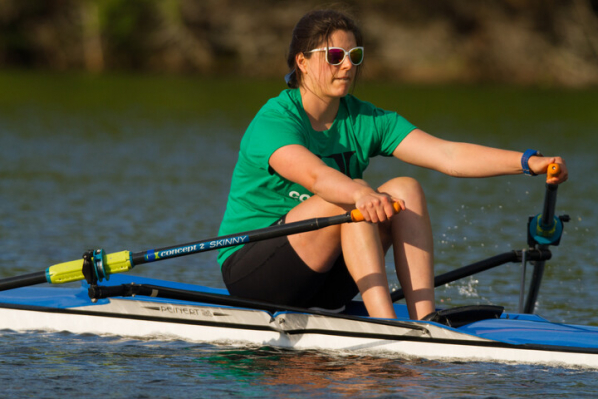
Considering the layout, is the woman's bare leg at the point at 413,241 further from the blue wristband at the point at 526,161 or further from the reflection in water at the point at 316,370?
the blue wristband at the point at 526,161

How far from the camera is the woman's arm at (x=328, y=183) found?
400 cm

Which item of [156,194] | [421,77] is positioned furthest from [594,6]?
[156,194]

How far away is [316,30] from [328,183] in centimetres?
87

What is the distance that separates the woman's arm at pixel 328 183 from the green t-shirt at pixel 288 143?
75 millimetres

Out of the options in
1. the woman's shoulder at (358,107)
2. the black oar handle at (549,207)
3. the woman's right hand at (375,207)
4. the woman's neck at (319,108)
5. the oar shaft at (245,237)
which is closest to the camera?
the woman's right hand at (375,207)

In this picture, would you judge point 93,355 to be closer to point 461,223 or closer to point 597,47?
point 461,223

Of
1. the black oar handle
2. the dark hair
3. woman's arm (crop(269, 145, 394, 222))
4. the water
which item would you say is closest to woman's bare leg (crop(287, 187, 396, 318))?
woman's arm (crop(269, 145, 394, 222))

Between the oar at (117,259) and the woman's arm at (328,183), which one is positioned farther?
the oar at (117,259)

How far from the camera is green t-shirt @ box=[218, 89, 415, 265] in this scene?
4.43 meters

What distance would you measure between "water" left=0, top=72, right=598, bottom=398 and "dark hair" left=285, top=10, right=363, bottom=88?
1.50 m

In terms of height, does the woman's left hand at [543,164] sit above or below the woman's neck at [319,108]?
below

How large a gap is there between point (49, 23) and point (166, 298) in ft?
114

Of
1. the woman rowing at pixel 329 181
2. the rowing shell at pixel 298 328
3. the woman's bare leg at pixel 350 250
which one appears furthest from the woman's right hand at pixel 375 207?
the rowing shell at pixel 298 328

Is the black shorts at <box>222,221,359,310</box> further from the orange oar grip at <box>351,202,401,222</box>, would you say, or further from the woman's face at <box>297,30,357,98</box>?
the woman's face at <box>297,30,357,98</box>
